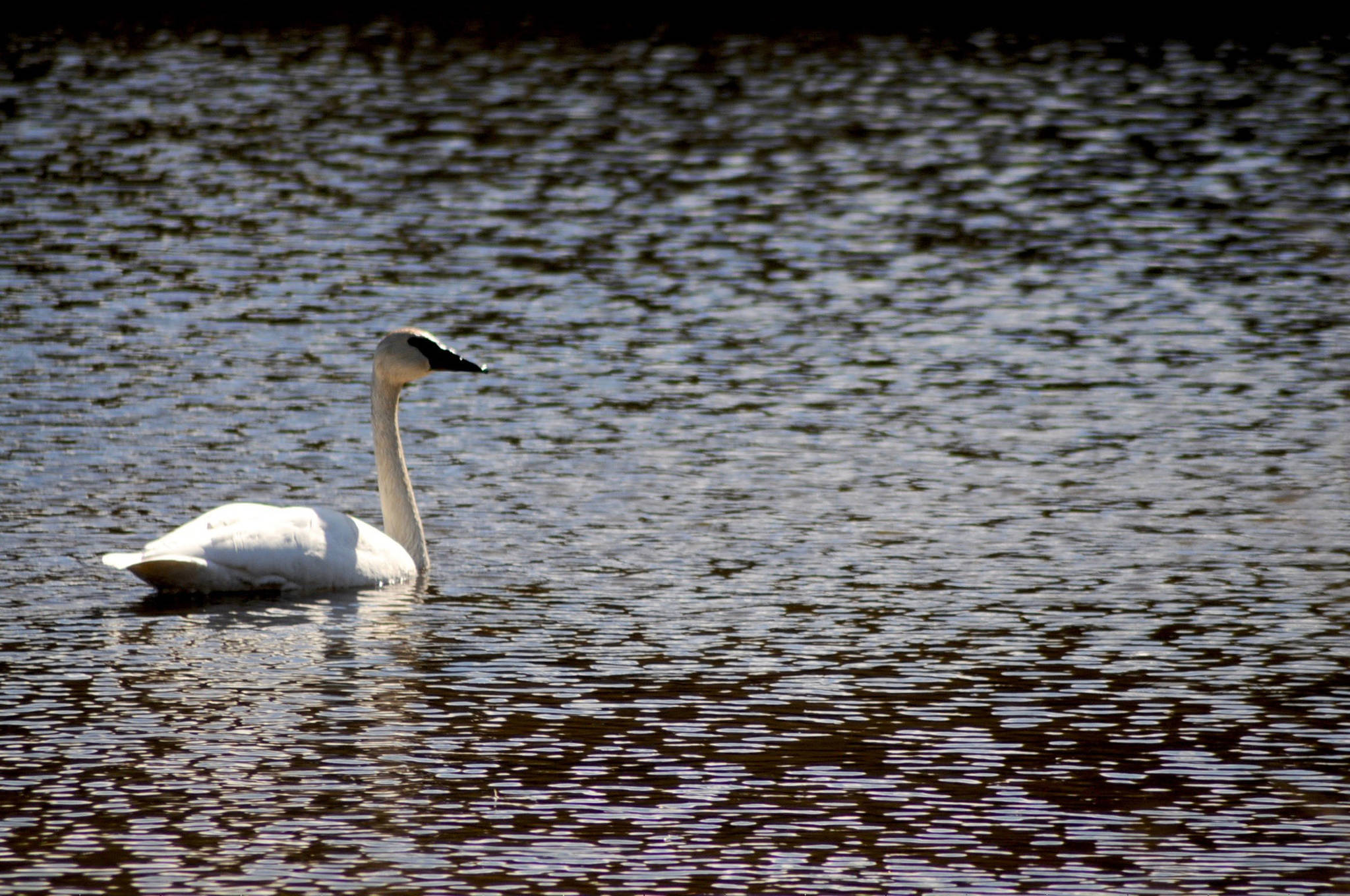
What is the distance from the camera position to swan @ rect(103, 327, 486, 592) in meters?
11.5

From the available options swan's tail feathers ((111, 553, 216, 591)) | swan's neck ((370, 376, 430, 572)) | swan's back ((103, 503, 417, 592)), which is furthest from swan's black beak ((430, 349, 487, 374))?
swan's tail feathers ((111, 553, 216, 591))

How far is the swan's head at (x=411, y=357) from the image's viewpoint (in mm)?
13203

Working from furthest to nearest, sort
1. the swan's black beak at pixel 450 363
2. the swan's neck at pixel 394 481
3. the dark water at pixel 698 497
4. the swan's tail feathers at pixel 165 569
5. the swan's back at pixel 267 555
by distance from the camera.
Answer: the swan's black beak at pixel 450 363
the swan's neck at pixel 394 481
the swan's back at pixel 267 555
the swan's tail feathers at pixel 165 569
the dark water at pixel 698 497

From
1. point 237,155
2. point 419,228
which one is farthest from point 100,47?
point 419,228

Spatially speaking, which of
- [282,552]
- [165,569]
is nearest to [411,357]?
[282,552]

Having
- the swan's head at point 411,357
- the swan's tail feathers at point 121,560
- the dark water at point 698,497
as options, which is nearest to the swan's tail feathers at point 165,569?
the swan's tail feathers at point 121,560

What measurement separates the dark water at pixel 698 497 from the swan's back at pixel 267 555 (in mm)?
157

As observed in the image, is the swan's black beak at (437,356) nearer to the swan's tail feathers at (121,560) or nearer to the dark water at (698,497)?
the dark water at (698,497)

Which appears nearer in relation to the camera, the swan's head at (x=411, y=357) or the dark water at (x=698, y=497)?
the dark water at (x=698, y=497)

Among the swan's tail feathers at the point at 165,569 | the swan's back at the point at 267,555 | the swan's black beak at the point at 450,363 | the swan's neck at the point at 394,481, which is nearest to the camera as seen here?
the swan's tail feathers at the point at 165,569

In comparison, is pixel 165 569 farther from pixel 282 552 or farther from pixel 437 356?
pixel 437 356

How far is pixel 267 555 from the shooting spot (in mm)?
11633

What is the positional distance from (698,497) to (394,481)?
6.01 feet

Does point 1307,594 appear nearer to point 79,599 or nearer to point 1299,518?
point 1299,518
